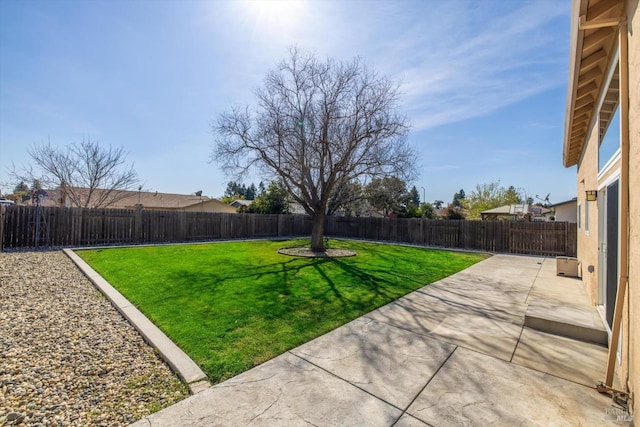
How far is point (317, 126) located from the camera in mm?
10883

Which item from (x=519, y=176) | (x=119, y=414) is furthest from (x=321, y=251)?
(x=519, y=176)

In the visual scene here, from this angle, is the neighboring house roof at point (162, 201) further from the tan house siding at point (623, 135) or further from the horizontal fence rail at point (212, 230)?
the tan house siding at point (623, 135)

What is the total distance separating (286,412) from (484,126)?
13.7m

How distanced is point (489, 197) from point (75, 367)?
36.1 meters

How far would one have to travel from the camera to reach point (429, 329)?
3887 mm

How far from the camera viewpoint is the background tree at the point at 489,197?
101 ft

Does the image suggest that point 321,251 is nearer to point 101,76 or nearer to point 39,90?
point 101,76

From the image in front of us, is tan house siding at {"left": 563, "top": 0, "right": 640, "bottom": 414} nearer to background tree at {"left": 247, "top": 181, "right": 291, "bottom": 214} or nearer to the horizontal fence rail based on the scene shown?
the horizontal fence rail

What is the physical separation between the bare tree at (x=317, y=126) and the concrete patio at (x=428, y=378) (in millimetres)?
7456

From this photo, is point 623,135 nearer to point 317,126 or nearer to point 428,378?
point 428,378

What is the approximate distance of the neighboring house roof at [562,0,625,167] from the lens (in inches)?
105

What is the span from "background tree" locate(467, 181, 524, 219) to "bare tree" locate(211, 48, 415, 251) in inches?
961

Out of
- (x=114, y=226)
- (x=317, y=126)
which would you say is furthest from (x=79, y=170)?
(x=317, y=126)

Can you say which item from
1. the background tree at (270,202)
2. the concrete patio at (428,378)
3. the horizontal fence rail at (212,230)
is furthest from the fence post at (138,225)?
the concrete patio at (428,378)
